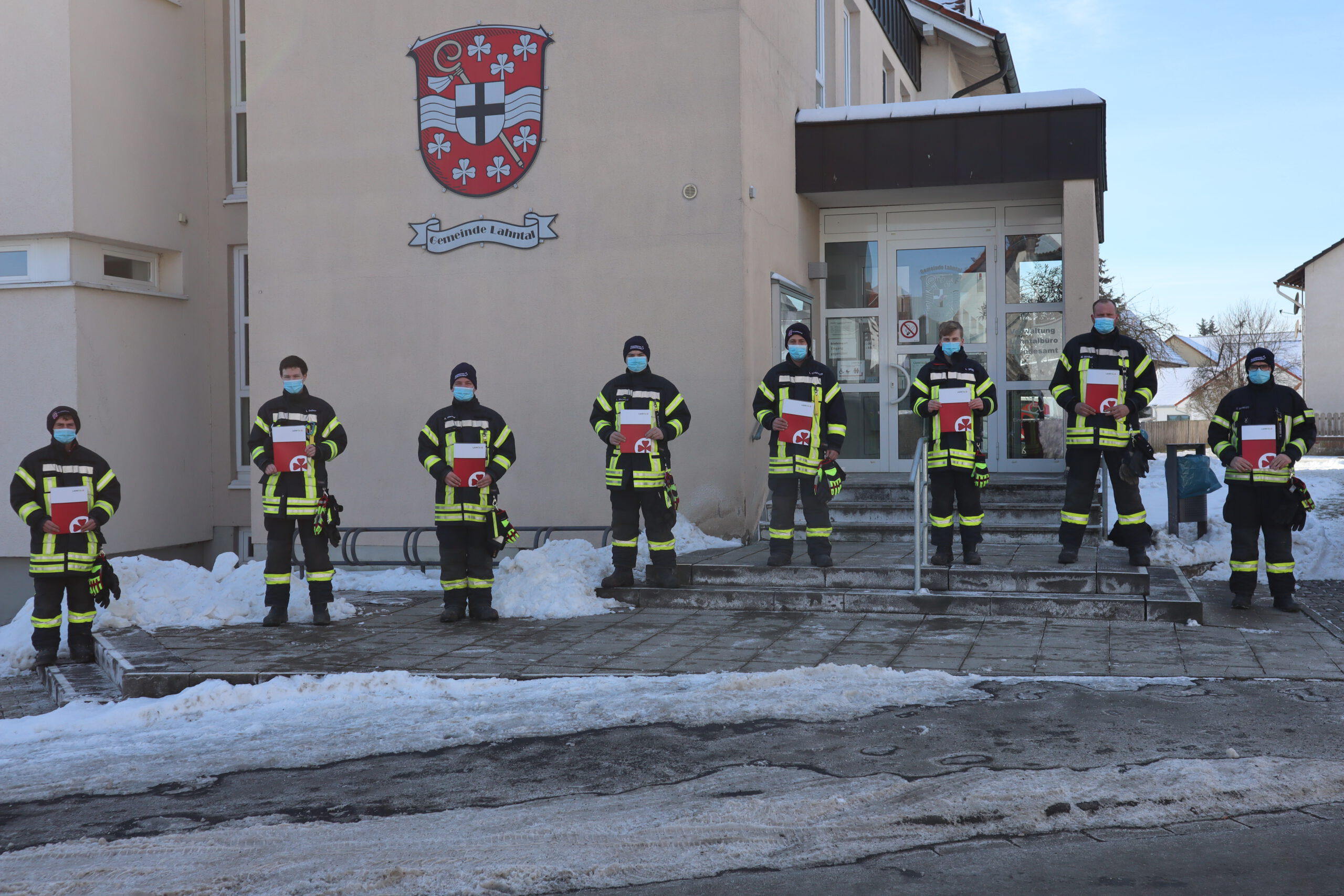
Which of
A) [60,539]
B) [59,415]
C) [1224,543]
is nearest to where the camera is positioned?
[60,539]

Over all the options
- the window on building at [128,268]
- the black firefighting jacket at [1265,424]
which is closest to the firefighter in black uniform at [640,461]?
the black firefighting jacket at [1265,424]

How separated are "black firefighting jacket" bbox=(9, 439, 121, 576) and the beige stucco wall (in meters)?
46.4

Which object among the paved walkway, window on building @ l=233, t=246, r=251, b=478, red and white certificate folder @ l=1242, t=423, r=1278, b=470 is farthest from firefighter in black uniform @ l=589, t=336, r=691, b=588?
window on building @ l=233, t=246, r=251, b=478

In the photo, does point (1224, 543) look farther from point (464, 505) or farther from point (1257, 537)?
point (464, 505)

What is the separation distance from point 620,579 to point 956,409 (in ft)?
10.1

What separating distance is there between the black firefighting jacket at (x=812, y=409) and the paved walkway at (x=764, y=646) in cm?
134

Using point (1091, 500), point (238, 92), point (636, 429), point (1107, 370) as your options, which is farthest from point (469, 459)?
point (238, 92)

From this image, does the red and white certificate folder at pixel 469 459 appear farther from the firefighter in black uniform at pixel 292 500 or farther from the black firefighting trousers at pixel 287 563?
the black firefighting trousers at pixel 287 563

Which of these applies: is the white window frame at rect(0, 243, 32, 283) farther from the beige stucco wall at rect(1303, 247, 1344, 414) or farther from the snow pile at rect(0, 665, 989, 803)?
the beige stucco wall at rect(1303, 247, 1344, 414)

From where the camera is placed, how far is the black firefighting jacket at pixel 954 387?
31.1 ft

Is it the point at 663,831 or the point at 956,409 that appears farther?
the point at 956,409

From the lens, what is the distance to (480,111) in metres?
12.4

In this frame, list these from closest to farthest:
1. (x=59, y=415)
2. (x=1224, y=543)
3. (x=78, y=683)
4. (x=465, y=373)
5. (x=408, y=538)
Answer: (x=78, y=683) → (x=59, y=415) → (x=465, y=373) → (x=1224, y=543) → (x=408, y=538)

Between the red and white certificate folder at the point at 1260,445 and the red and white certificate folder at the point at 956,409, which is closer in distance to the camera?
the red and white certificate folder at the point at 1260,445
